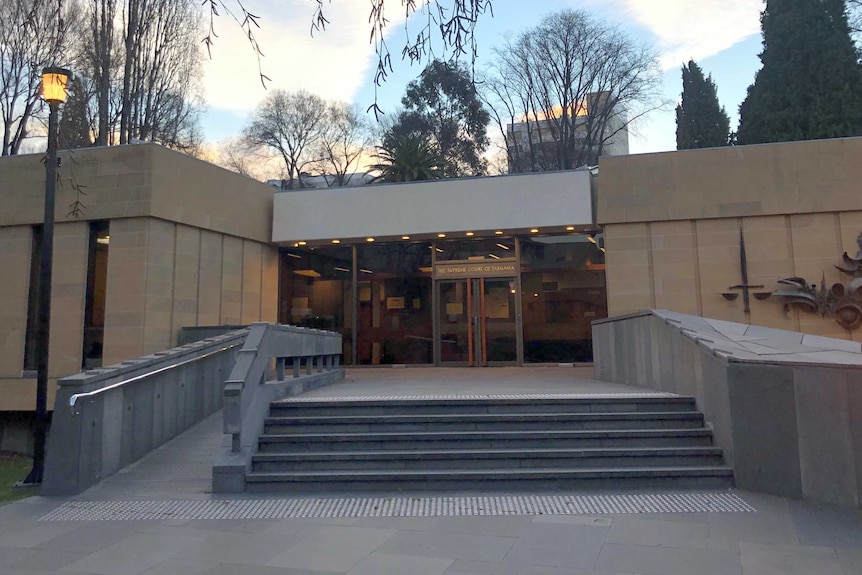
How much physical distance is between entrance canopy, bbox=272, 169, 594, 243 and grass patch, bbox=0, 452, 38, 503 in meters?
7.83

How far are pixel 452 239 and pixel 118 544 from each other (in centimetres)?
1312

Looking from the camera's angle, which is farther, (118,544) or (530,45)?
(530,45)

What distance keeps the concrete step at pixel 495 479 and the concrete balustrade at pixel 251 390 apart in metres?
0.26

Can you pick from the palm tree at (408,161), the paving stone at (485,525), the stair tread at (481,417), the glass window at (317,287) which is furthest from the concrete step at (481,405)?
the palm tree at (408,161)

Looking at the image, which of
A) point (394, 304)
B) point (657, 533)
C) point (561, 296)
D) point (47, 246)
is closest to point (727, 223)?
point (561, 296)

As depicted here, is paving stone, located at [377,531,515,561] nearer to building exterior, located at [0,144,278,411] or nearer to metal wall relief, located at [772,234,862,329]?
building exterior, located at [0,144,278,411]

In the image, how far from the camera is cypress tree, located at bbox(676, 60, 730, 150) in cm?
4166

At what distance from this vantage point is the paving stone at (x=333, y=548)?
4723 millimetres

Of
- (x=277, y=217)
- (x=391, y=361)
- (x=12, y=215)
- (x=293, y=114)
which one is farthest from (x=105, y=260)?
(x=293, y=114)

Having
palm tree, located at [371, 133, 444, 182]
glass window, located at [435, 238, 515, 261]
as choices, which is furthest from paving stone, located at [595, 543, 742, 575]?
palm tree, located at [371, 133, 444, 182]

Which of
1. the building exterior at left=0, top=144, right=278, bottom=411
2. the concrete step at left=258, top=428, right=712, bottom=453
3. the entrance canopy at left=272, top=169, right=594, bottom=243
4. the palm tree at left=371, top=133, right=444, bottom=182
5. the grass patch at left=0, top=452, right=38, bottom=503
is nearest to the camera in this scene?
the concrete step at left=258, top=428, right=712, bottom=453

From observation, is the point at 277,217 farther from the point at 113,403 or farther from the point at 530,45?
A: the point at 530,45

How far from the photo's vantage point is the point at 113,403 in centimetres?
766

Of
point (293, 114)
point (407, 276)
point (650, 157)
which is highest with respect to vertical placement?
point (293, 114)
